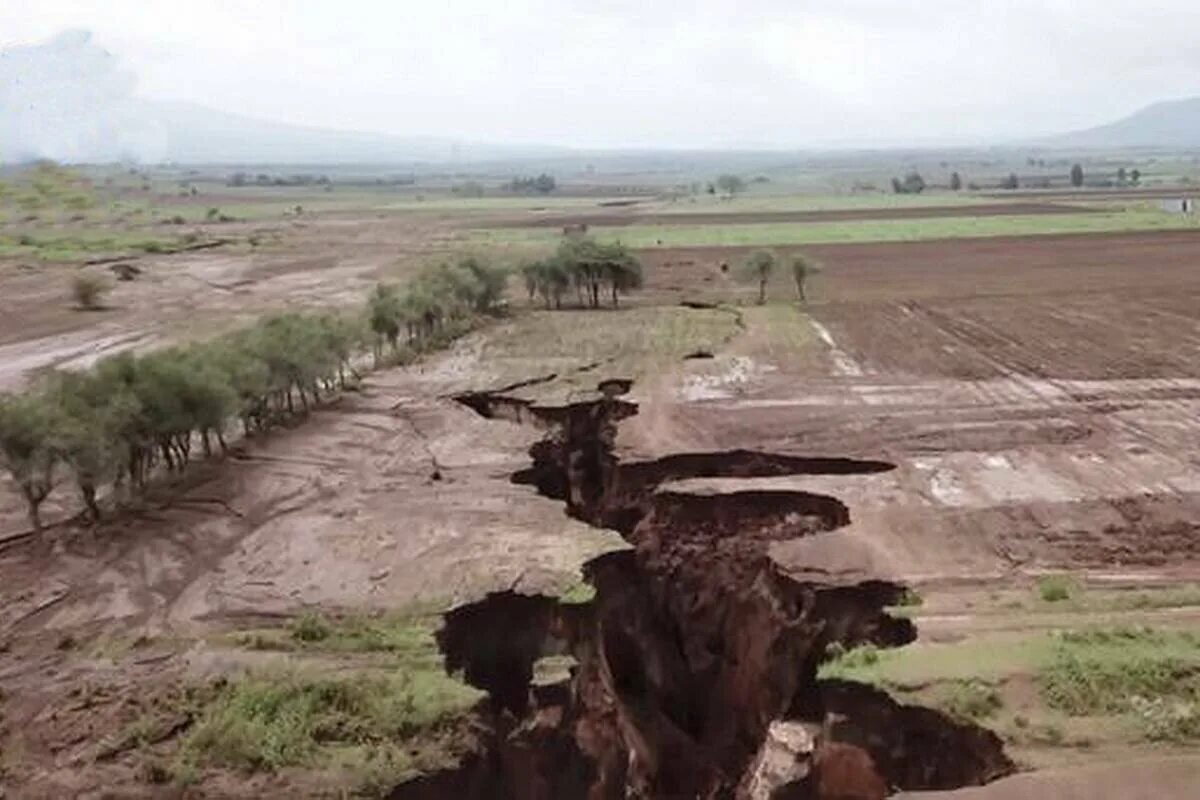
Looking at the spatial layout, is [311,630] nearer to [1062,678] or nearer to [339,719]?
[339,719]

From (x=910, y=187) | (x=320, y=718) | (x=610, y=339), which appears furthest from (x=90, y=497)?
(x=910, y=187)

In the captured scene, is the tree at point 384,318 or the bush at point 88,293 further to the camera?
the bush at point 88,293

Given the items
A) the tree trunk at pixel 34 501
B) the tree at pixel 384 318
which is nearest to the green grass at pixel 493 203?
the tree at pixel 384 318

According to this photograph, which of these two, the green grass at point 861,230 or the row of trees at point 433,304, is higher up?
the green grass at point 861,230

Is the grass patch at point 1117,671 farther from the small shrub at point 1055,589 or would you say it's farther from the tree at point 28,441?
the tree at point 28,441

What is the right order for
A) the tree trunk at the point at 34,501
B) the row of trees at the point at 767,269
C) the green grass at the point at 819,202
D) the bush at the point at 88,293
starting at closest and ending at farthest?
the tree trunk at the point at 34,501
the row of trees at the point at 767,269
the bush at the point at 88,293
the green grass at the point at 819,202

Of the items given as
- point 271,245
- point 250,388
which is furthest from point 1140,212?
point 250,388

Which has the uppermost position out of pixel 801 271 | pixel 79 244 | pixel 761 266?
pixel 761 266
